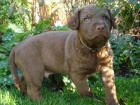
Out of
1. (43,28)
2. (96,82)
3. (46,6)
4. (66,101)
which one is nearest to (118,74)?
(96,82)

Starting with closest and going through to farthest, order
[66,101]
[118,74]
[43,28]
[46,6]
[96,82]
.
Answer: [66,101]
[96,82]
[43,28]
[118,74]
[46,6]

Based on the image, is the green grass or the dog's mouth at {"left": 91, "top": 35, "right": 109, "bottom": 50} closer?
the dog's mouth at {"left": 91, "top": 35, "right": 109, "bottom": 50}

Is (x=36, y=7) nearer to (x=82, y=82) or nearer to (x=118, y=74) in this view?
(x=118, y=74)

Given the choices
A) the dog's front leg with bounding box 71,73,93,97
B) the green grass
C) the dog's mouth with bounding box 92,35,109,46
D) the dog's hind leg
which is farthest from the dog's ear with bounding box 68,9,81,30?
the green grass

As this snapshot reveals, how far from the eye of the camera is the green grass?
158 inches

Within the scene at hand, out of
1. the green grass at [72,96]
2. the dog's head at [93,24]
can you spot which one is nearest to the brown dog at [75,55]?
the dog's head at [93,24]

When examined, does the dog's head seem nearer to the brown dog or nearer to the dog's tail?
the brown dog

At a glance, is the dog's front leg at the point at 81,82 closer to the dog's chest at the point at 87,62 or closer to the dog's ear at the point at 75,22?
the dog's chest at the point at 87,62

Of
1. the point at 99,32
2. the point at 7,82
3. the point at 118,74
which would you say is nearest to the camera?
the point at 99,32

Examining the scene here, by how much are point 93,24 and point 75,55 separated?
634 mm

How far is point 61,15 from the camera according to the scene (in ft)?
25.9

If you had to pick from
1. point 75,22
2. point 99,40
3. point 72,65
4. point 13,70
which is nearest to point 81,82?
point 72,65

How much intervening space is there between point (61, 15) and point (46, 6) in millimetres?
471

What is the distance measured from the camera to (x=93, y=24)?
11.5 ft
